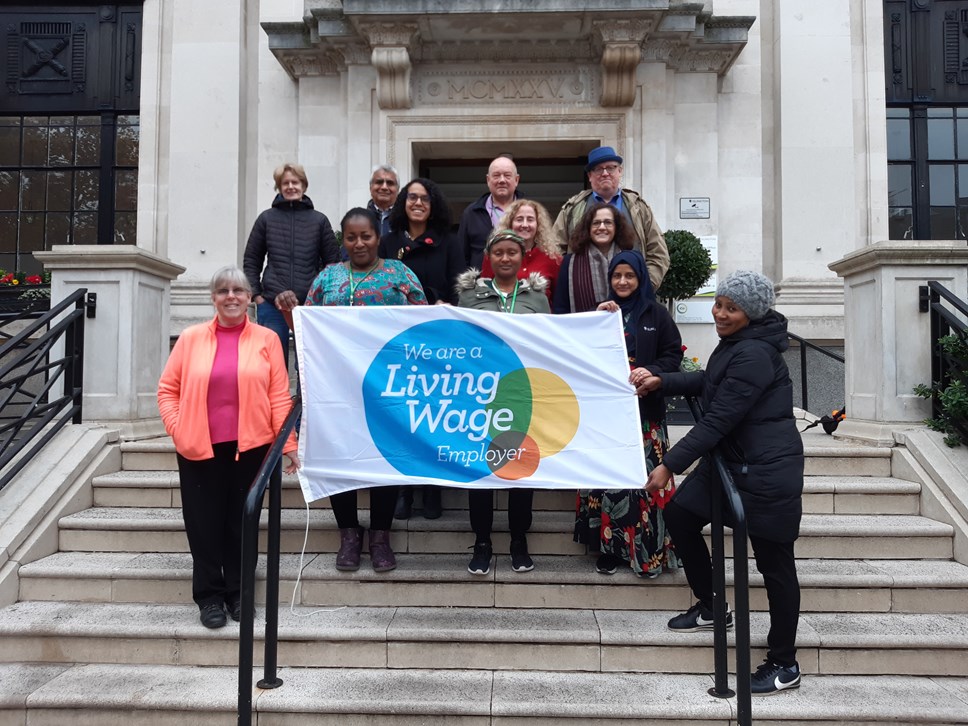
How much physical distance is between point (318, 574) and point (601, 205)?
296 cm

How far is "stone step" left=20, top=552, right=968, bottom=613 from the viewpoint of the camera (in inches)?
170

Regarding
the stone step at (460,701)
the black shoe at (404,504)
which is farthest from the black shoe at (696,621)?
the black shoe at (404,504)

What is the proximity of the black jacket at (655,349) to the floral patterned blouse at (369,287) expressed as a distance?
1459mm

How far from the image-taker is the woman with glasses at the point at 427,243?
5.18 m

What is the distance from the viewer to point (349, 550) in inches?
175

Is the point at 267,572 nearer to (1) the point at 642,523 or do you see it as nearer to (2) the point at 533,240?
(1) the point at 642,523

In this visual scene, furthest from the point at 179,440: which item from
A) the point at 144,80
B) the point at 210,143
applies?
the point at 144,80

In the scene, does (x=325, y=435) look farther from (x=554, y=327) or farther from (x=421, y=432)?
(x=554, y=327)

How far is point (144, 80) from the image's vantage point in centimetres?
1087

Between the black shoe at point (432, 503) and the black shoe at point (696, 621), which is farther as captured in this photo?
the black shoe at point (432, 503)

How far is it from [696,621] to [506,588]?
→ 3.66ft

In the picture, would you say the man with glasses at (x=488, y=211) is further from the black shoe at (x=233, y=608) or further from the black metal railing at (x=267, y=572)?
the black shoe at (x=233, y=608)

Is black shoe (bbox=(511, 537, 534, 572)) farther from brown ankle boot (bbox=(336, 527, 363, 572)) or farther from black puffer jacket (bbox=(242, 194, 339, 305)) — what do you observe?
black puffer jacket (bbox=(242, 194, 339, 305))

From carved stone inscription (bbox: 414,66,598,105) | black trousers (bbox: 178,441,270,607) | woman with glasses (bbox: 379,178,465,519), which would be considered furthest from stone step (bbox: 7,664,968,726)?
carved stone inscription (bbox: 414,66,598,105)
